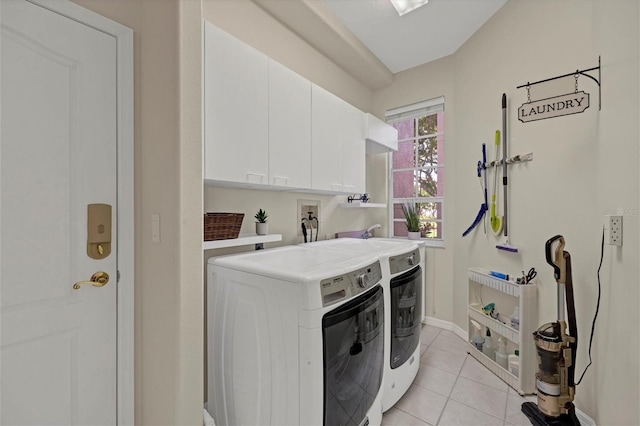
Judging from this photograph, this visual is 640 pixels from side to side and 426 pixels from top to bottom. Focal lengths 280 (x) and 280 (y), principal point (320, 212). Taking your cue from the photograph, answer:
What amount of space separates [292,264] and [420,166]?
7.97 ft

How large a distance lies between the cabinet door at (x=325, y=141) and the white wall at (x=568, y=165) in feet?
4.40

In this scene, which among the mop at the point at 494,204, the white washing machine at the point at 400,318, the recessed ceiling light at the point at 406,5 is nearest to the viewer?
the white washing machine at the point at 400,318

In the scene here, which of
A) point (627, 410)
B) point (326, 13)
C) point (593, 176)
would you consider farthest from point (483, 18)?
point (627, 410)

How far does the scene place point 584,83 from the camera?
170 centimetres

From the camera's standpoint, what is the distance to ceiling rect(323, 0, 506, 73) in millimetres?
2297

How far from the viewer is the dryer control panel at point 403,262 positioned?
176cm

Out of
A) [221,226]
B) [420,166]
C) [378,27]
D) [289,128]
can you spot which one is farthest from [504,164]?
[221,226]

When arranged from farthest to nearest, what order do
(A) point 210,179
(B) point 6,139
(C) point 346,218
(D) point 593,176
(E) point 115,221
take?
(C) point 346,218
(D) point 593,176
(A) point 210,179
(E) point 115,221
(B) point 6,139

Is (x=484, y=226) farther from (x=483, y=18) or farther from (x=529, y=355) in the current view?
(x=483, y=18)

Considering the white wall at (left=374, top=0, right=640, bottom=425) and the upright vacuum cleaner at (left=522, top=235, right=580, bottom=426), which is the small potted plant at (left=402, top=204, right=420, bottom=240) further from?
the upright vacuum cleaner at (left=522, top=235, right=580, bottom=426)

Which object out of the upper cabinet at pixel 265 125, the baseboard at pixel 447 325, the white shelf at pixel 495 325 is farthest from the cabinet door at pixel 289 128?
the baseboard at pixel 447 325

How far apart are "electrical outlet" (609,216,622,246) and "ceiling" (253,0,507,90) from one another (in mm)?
1930

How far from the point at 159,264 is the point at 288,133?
1.12m

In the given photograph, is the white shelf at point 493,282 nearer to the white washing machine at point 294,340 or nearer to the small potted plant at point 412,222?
the small potted plant at point 412,222
